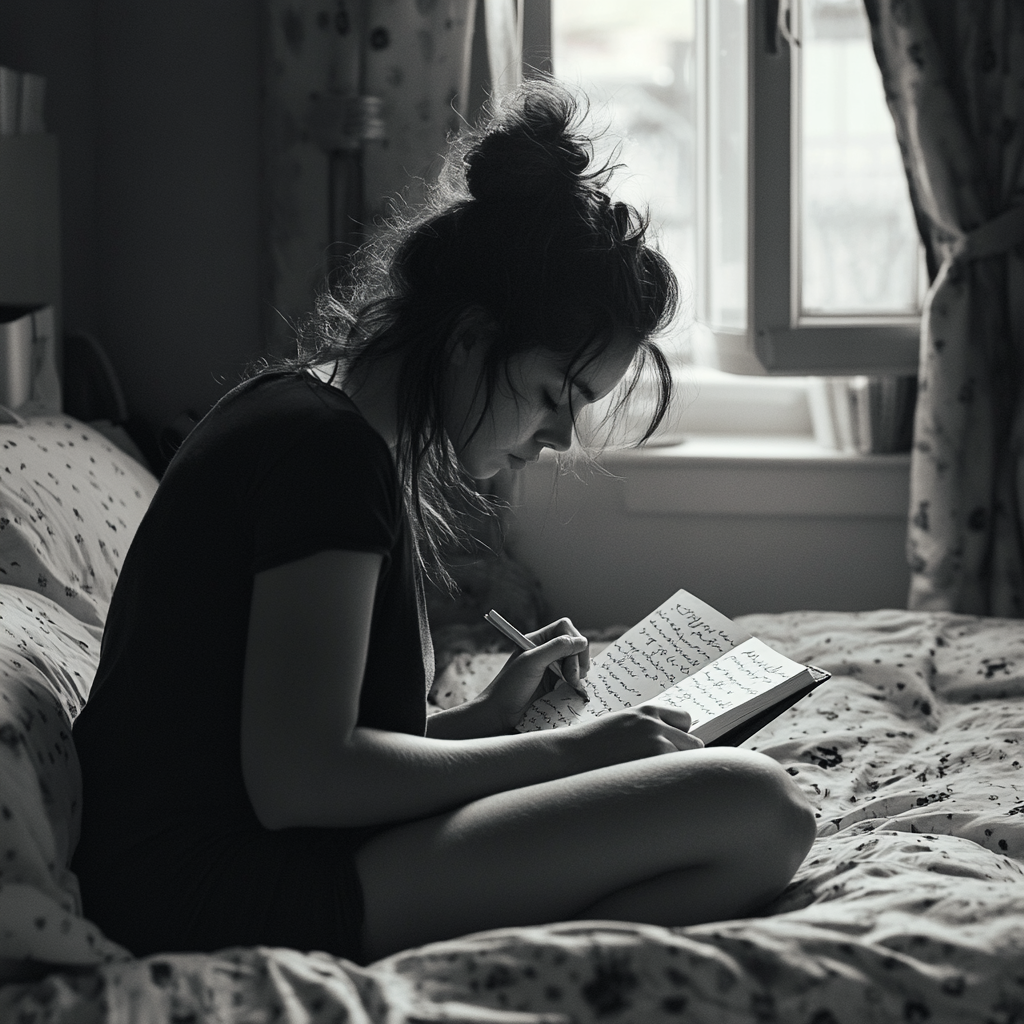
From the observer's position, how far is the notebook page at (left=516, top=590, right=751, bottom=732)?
130 centimetres

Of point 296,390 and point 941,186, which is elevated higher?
point 941,186

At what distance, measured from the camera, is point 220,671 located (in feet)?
3.13

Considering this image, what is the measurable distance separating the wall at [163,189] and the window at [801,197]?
677 millimetres

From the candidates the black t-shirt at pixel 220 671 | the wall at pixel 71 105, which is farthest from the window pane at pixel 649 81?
the black t-shirt at pixel 220 671

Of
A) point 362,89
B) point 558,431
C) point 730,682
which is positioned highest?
point 362,89

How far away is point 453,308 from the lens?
1.08m

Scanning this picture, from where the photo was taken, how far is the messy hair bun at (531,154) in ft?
3.62

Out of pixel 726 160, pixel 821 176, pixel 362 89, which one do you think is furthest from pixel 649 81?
pixel 362 89

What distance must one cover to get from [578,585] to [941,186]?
39.2 inches

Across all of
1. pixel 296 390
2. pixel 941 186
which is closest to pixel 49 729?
pixel 296 390

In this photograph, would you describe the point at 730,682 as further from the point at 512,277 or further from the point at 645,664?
the point at 512,277

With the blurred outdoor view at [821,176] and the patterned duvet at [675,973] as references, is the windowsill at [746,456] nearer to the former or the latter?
the blurred outdoor view at [821,176]

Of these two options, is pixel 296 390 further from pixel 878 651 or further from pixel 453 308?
pixel 878 651

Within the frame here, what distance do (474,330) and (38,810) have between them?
50cm
